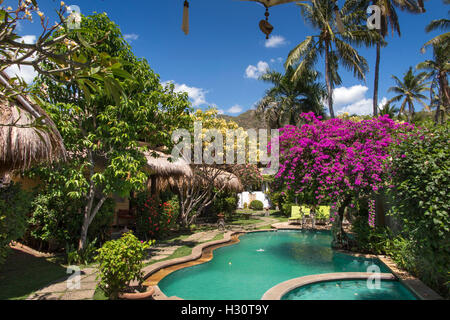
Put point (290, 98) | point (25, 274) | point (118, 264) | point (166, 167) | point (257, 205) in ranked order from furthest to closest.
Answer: point (257, 205), point (290, 98), point (166, 167), point (25, 274), point (118, 264)

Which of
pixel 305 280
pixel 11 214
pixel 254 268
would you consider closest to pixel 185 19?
pixel 11 214

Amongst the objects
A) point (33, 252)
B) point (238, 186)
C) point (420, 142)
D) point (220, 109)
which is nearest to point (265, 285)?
point (420, 142)

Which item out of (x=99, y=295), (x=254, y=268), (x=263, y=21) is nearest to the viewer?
(x=263, y=21)

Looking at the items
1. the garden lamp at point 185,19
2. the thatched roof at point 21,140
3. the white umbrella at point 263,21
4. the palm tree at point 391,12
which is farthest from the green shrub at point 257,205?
the garden lamp at point 185,19

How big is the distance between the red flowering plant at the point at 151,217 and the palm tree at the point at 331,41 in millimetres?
13223

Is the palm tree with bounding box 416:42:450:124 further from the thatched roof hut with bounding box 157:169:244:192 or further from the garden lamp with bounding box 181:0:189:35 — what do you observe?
the garden lamp with bounding box 181:0:189:35

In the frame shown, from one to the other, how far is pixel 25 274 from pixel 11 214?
150cm

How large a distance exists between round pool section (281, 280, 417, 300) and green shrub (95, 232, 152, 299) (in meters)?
2.90

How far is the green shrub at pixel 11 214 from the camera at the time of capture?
5031 millimetres

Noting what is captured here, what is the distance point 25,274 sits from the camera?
586 centimetres

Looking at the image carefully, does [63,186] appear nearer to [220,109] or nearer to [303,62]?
[220,109]

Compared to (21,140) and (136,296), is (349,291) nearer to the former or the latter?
(136,296)

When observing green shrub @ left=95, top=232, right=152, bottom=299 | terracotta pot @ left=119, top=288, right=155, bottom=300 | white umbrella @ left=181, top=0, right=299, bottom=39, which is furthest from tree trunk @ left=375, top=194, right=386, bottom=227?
white umbrella @ left=181, top=0, right=299, bottom=39

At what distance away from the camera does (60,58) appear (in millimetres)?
Result: 2072
